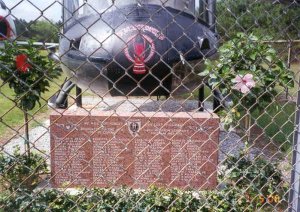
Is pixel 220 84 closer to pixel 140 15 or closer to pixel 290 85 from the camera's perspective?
pixel 290 85

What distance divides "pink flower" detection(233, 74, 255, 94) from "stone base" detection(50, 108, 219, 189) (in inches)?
25.1

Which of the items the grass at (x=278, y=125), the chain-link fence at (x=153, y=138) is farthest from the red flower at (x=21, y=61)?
the grass at (x=278, y=125)

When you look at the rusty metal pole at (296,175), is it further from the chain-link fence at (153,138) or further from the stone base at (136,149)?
the stone base at (136,149)

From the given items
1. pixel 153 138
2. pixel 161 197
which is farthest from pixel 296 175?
pixel 153 138

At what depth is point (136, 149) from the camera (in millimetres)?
3871

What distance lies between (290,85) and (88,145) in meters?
1.81

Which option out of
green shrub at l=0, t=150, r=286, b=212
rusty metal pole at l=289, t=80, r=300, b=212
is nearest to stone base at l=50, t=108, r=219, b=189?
green shrub at l=0, t=150, r=286, b=212

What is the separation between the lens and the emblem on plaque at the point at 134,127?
3789 millimetres

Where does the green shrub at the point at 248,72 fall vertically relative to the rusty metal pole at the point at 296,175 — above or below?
above

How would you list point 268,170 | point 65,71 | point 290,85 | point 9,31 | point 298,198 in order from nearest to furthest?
point 298,198 < point 290,85 < point 268,170 < point 9,31 < point 65,71

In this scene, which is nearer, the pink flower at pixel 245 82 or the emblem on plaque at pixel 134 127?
the pink flower at pixel 245 82

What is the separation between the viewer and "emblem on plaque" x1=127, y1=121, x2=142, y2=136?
3789mm

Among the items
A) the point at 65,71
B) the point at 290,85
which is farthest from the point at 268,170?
the point at 65,71

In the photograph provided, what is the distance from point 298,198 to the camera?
279 centimetres
